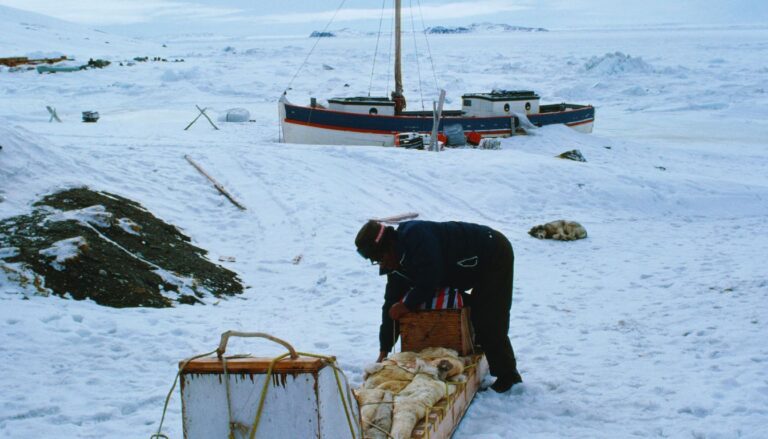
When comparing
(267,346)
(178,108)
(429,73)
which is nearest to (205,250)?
(267,346)

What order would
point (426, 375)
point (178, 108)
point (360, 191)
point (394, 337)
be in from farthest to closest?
1. point (178, 108)
2. point (360, 191)
3. point (394, 337)
4. point (426, 375)

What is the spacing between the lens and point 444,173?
15.9 meters

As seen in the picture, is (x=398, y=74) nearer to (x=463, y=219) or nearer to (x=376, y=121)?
(x=376, y=121)

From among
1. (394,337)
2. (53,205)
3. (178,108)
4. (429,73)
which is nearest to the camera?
(394,337)

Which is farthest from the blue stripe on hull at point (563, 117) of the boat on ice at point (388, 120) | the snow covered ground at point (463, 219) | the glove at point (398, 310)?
the glove at point (398, 310)

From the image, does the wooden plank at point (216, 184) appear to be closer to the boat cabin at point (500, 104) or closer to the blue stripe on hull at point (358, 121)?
the blue stripe on hull at point (358, 121)

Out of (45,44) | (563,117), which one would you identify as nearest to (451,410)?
(563,117)

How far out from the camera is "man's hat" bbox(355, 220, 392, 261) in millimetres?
4684

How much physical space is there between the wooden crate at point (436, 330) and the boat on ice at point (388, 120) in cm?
1696

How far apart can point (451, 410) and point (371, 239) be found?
4.08ft

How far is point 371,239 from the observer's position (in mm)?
4699

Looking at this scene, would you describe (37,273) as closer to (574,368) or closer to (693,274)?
(574,368)

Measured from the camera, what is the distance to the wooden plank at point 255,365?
3.09 meters

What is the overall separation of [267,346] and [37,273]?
2.56 m
